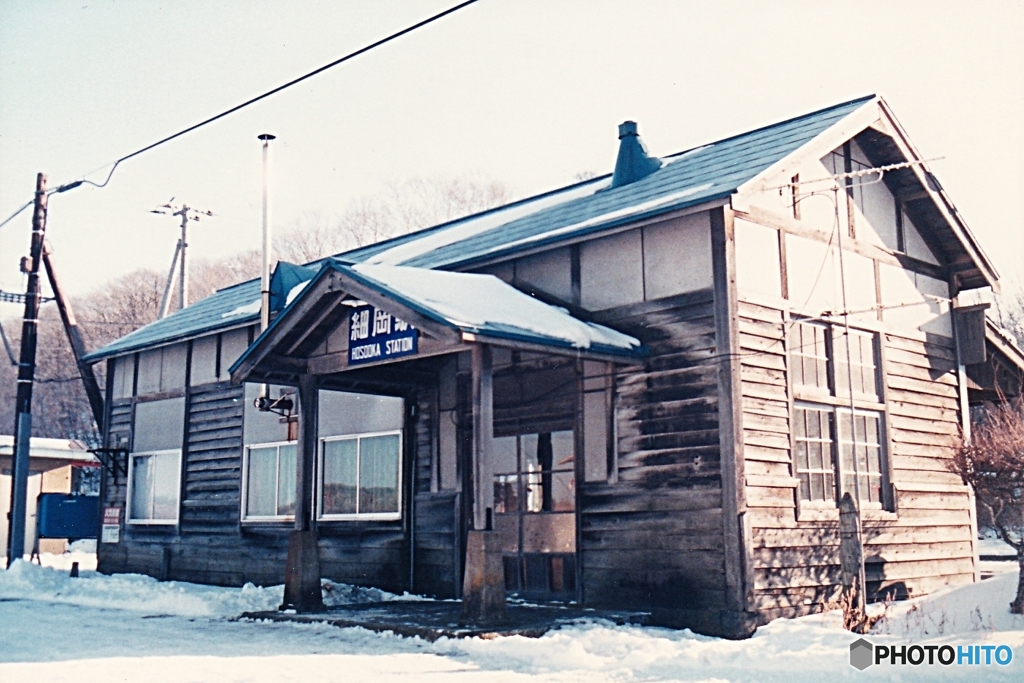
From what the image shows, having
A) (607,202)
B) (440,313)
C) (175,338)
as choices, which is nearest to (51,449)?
(175,338)

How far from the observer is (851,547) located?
1169 cm

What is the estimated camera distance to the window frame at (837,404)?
13.0 metres

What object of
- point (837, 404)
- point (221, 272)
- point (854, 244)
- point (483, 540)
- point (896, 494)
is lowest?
point (483, 540)

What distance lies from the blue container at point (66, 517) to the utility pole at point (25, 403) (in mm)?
1580

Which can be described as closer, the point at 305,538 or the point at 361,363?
the point at 361,363

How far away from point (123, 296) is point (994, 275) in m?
48.6

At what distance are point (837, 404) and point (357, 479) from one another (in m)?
7.49

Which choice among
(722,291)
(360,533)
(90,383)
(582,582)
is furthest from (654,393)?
(90,383)

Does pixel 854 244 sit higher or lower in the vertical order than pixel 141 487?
higher

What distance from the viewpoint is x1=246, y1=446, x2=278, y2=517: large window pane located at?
18797 millimetres

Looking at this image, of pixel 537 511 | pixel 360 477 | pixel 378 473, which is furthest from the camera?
pixel 360 477

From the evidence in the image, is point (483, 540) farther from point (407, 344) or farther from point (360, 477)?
point (360, 477)
